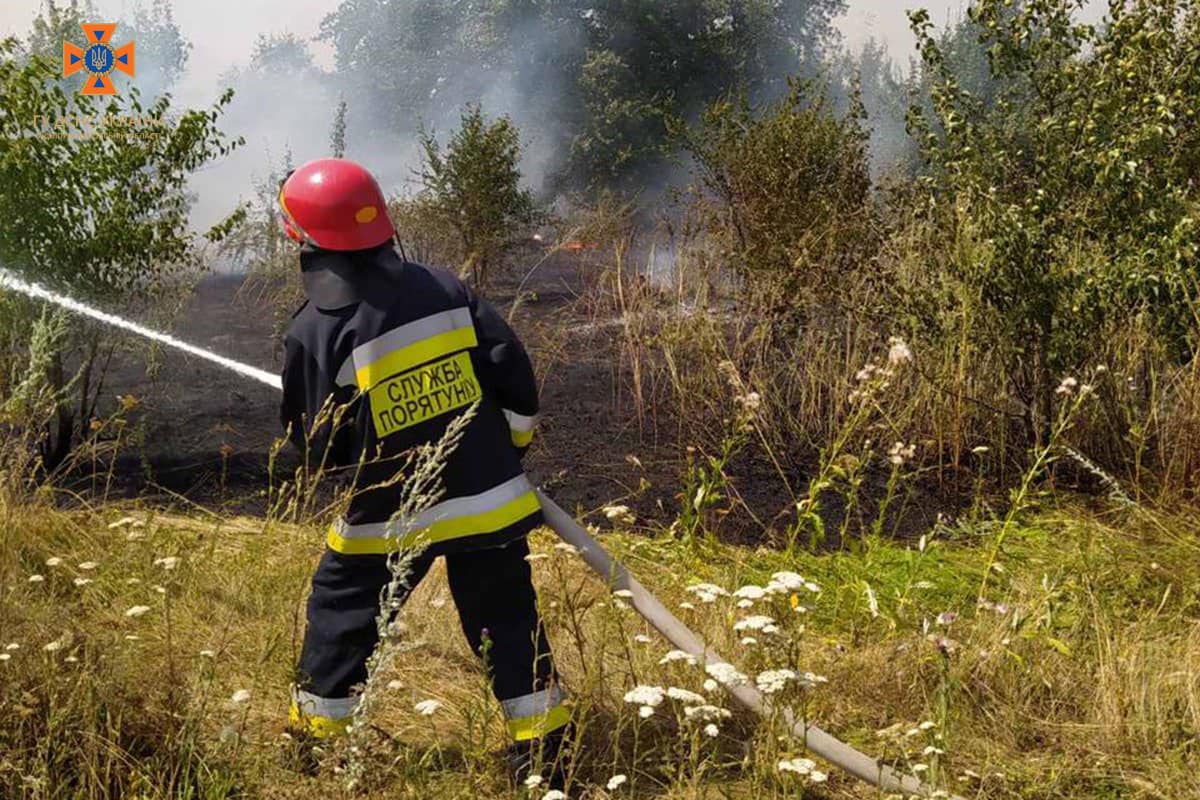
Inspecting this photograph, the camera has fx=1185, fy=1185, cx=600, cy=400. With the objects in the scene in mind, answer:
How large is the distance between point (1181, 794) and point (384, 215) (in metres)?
2.25

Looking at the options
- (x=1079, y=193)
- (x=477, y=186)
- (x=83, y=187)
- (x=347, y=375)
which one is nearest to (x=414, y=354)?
(x=347, y=375)

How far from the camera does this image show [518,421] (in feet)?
9.41

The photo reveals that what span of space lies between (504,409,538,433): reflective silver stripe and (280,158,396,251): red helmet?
51 centimetres

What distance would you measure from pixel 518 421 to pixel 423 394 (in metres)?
0.28

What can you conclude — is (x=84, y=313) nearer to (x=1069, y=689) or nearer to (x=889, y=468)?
(x=889, y=468)

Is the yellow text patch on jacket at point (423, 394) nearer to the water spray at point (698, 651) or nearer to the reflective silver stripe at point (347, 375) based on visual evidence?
the reflective silver stripe at point (347, 375)

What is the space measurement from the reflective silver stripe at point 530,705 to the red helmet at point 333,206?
109 cm

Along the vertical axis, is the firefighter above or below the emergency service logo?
below

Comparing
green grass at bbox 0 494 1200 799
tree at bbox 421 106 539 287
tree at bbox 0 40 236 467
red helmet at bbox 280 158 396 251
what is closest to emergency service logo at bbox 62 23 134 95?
tree at bbox 421 106 539 287

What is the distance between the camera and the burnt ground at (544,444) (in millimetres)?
4910

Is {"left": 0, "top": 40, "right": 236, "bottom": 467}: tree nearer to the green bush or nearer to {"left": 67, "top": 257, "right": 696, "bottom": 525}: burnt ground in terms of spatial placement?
{"left": 67, "top": 257, "right": 696, "bottom": 525}: burnt ground

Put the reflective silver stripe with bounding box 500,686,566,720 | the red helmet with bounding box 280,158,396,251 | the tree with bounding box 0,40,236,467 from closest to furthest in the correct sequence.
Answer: the red helmet with bounding box 280,158,396,251 → the reflective silver stripe with bounding box 500,686,566,720 → the tree with bounding box 0,40,236,467

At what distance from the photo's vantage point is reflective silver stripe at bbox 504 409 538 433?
2.87 m

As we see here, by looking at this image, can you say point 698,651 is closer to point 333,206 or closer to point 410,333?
point 410,333
